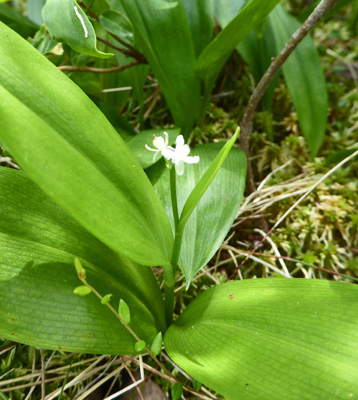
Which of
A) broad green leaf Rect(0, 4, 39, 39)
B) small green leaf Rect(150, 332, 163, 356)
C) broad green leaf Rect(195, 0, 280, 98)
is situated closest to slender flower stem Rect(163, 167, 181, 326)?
small green leaf Rect(150, 332, 163, 356)

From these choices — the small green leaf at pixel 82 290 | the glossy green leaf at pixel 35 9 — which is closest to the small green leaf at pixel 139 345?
the small green leaf at pixel 82 290

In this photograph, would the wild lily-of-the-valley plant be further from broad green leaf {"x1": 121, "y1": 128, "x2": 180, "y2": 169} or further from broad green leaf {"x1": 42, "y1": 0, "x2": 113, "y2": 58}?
broad green leaf {"x1": 121, "y1": 128, "x2": 180, "y2": 169}

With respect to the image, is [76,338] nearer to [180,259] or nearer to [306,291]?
[180,259]

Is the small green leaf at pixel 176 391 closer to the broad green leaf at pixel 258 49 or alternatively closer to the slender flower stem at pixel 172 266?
the slender flower stem at pixel 172 266

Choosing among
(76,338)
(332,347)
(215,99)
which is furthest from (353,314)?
(215,99)

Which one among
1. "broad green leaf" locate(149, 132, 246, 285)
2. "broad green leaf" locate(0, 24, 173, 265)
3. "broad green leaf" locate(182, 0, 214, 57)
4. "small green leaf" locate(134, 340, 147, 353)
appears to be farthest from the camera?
"broad green leaf" locate(182, 0, 214, 57)
